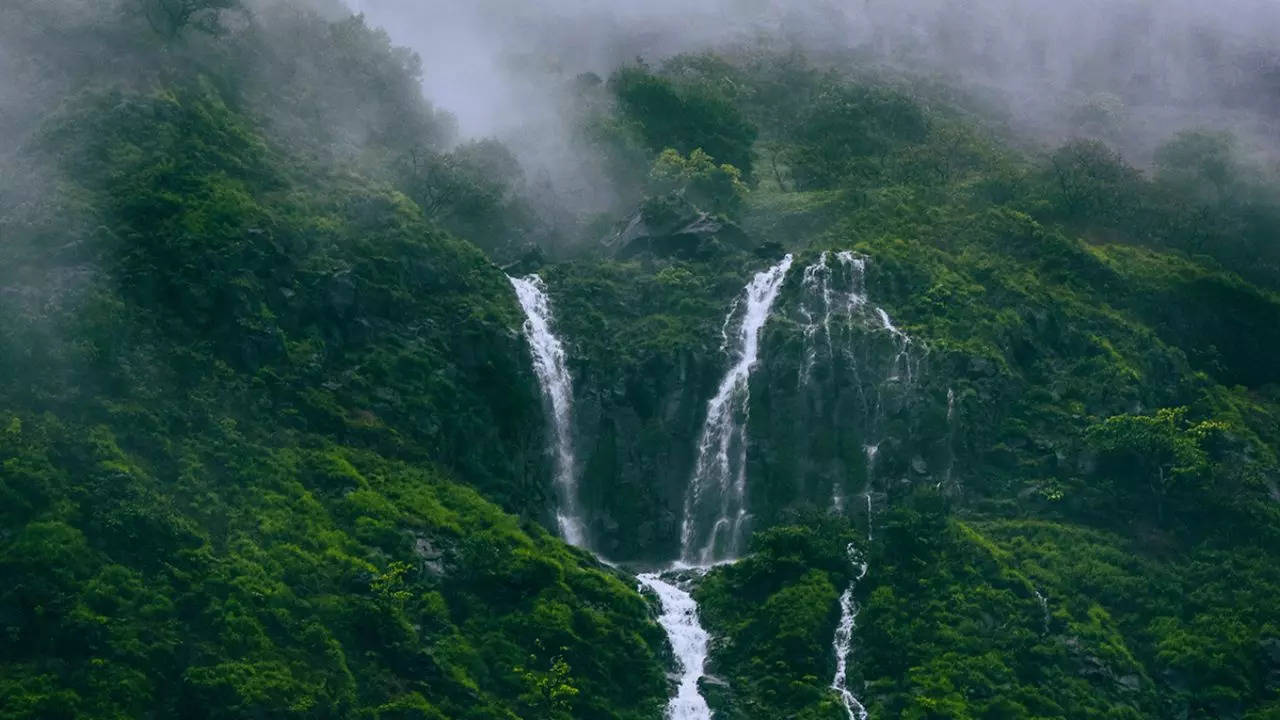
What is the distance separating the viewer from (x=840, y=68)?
12419cm

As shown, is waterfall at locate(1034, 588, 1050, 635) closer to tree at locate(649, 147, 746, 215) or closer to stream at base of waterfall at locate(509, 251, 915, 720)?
stream at base of waterfall at locate(509, 251, 915, 720)

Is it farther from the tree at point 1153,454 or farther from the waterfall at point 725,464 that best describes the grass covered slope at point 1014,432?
the waterfall at point 725,464

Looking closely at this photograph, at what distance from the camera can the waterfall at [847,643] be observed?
60.2 m

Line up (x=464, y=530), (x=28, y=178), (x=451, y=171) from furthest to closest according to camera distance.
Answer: (x=451, y=171) < (x=28, y=178) < (x=464, y=530)

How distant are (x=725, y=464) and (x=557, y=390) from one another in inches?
338

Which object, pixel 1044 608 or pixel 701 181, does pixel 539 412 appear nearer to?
pixel 701 181

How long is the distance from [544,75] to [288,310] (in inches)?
1900

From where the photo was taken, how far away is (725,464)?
7269cm

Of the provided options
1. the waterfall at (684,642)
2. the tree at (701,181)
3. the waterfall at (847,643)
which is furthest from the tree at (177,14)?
the waterfall at (847,643)

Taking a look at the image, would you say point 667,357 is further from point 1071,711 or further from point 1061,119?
point 1061,119

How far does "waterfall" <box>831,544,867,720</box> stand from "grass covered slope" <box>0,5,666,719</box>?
22.5 ft

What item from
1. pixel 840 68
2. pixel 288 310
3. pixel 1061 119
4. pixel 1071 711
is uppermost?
pixel 840 68

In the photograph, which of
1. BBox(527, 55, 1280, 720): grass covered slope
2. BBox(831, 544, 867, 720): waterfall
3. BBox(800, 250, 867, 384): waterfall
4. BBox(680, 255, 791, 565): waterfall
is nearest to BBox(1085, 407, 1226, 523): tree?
BBox(527, 55, 1280, 720): grass covered slope

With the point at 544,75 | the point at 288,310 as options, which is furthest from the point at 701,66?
the point at 288,310
